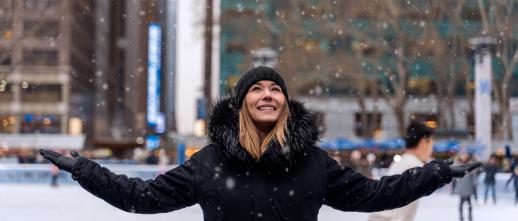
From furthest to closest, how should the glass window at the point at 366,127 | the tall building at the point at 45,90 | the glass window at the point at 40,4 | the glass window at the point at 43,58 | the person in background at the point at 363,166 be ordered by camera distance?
the glass window at the point at 43,58, the tall building at the point at 45,90, the glass window at the point at 366,127, the glass window at the point at 40,4, the person in background at the point at 363,166

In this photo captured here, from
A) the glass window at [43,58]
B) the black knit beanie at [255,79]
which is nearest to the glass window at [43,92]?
the glass window at [43,58]

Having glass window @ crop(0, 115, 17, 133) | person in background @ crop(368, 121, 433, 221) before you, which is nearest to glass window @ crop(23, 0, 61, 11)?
glass window @ crop(0, 115, 17, 133)

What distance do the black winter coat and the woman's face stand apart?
0.24ft

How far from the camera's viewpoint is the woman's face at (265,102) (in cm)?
267

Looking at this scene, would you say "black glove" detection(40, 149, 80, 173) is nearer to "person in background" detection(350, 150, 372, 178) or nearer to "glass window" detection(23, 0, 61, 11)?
"person in background" detection(350, 150, 372, 178)

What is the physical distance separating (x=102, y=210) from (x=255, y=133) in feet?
39.7

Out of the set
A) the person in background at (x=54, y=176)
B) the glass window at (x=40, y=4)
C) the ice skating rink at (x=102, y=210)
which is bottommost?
the person in background at (x=54, y=176)

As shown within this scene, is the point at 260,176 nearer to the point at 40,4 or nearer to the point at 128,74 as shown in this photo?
the point at 40,4

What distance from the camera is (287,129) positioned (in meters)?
2.69

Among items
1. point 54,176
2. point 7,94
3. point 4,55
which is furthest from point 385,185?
point 7,94

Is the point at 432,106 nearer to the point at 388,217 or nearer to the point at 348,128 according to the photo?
the point at 348,128

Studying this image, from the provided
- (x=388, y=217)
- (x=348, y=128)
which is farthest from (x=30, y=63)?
(x=388, y=217)

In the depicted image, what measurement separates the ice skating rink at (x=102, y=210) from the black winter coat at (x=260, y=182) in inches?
365

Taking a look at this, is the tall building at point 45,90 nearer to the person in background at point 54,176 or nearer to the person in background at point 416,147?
the person in background at point 54,176
